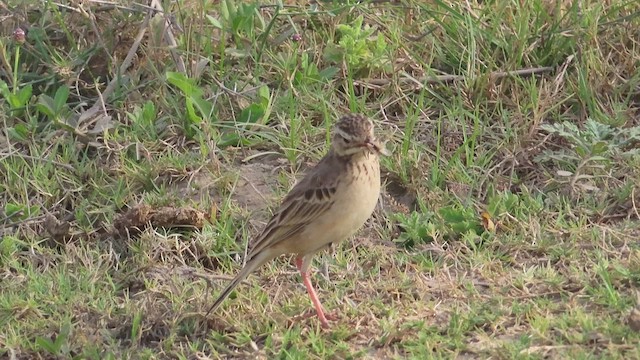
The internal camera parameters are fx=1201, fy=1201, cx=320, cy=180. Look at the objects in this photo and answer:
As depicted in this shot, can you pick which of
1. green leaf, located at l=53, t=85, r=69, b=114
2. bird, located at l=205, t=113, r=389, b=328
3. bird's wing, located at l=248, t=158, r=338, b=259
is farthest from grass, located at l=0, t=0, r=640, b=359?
bird's wing, located at l=248, t=158, r=338, b=259

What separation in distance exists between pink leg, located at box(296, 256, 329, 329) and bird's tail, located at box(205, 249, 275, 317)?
0.51 ft

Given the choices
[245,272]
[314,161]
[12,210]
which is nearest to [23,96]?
[12,210]

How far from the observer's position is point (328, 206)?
614 centimetres

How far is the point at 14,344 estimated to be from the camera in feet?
20.7

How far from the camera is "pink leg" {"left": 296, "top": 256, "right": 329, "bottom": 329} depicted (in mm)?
6059

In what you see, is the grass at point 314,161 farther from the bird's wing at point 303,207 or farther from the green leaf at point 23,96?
the bird's wing at point 303,207

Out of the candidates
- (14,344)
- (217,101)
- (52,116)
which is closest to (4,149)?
(52,116)

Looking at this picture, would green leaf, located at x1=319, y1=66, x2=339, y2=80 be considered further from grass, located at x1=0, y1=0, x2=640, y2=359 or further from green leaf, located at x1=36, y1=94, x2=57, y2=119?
green leaf, located at x1=36, y1=94, x2=57, y2=119

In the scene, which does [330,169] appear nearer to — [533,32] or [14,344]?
[14,344]

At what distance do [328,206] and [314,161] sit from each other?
173 centimetres

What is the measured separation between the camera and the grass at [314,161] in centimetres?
612

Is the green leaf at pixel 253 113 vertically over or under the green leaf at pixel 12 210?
over

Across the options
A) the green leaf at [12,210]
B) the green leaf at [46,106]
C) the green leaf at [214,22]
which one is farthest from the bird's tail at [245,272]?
the green leaf at [214,22]

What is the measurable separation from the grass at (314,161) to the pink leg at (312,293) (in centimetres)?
6
